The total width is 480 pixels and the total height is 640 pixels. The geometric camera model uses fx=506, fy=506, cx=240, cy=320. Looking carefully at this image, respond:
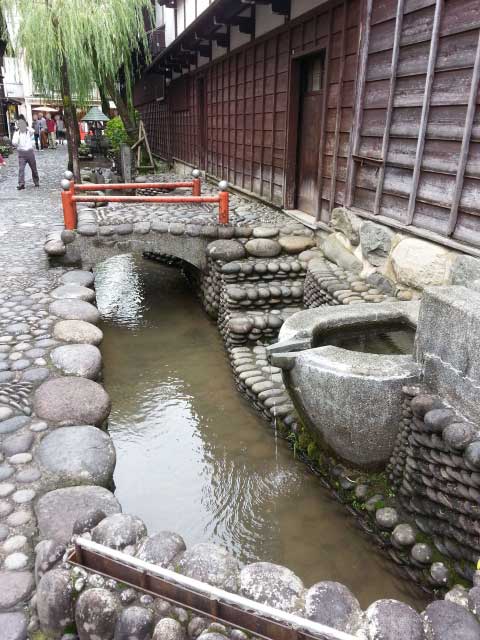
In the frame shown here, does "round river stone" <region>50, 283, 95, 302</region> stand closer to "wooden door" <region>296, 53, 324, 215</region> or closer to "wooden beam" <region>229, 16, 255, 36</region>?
"wooden door" <region>296, 53, 324, 215</region>

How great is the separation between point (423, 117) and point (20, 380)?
4.71 m

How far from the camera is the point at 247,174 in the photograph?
10984 mm

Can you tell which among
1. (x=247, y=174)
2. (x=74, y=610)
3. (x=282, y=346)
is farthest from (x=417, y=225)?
(x=247, y=174)

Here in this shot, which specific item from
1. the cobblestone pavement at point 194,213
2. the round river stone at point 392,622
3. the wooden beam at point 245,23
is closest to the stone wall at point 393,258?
the cobblestone pavement at point 194,213

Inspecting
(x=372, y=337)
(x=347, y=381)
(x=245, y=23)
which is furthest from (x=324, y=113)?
(x=347, y=381)

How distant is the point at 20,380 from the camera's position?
4.21 meters

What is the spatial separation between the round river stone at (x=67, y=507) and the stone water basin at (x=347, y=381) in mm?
1836

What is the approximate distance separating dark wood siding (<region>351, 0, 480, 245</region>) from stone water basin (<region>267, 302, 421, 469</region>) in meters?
1.35

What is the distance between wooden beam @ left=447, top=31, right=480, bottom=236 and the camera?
4.59 metres

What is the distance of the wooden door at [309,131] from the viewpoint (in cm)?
805

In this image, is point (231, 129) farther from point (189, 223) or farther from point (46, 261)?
point (46, 261)

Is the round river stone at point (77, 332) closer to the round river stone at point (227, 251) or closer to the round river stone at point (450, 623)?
the round river stone at point (227, 251)

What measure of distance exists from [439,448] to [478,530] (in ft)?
1.76

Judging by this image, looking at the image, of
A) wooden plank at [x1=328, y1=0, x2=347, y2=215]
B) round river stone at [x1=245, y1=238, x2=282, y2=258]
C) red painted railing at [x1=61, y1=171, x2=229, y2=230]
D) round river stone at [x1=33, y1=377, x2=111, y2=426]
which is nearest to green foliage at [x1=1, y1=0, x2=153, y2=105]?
red painted railing at [x1=61, y1=171, x2=229, y2=230]
